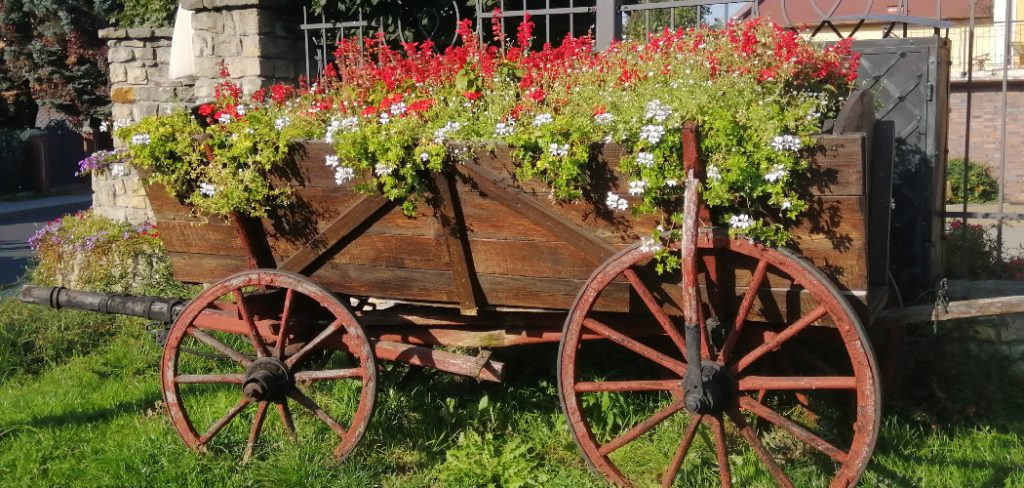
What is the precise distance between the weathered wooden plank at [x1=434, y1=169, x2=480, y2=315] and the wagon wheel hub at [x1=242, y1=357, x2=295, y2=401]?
71 centimetres

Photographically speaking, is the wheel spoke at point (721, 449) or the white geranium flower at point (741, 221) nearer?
the white geranium flower at point (741, 221)

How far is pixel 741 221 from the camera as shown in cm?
291

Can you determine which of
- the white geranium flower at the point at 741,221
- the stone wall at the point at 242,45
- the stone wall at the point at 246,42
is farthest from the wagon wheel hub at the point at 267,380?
the stone wall at the point at 246,42

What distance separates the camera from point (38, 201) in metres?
18.4

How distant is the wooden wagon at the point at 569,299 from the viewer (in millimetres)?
2930

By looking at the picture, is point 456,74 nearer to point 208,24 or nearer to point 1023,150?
point 208,24

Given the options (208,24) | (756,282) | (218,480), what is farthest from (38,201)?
(756,282)

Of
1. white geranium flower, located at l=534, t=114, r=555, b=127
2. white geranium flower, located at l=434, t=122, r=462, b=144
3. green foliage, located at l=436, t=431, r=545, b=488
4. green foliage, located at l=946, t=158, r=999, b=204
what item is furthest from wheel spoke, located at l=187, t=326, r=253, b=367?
green foliage, located at l=946, t=158, r=999, b=204

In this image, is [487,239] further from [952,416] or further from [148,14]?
[148,14]

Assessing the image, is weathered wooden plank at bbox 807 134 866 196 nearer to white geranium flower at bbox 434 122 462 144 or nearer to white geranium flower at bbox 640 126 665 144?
white geranium flower at bbox 640 126 665 144

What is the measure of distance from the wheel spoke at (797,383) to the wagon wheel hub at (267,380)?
63.5 inches

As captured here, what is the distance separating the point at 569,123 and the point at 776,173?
636mm

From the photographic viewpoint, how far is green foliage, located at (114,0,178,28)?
8.41 meters

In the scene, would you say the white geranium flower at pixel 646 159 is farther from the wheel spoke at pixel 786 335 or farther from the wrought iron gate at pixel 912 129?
the wrought iron gate at pixel 912 129
